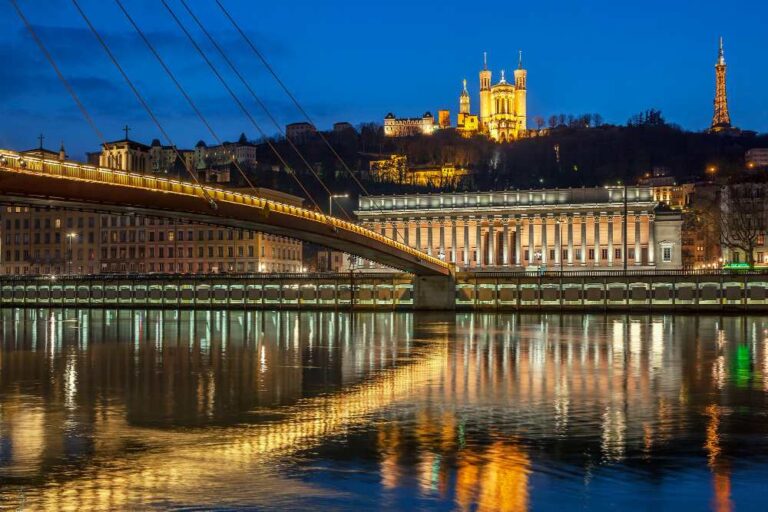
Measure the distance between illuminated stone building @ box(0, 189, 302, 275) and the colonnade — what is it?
80.1 feet

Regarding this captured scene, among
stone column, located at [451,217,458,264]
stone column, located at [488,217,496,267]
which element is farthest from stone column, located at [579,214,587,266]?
stone column, located at [451,217,458,264]

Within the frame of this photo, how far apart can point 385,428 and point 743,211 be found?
11999 centimetres

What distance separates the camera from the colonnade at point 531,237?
160625 mm

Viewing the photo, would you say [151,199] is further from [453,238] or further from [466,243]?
[453,238]

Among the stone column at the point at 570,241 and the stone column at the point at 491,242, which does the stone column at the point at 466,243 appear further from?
the stone column at the point at 570,241

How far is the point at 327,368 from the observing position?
3875 cm

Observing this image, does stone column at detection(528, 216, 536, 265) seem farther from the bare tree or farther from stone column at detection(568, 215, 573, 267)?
the bare tree

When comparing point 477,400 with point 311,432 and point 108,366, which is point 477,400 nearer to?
point 311,432

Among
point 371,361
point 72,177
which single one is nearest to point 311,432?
point 371,361

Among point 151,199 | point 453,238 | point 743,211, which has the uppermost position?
point 743,211

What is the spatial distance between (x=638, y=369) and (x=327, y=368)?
12.1m

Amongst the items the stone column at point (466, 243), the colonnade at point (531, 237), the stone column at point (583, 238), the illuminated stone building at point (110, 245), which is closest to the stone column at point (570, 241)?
the colonnade at point (531, 237)

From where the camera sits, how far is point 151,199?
5288 centimetres

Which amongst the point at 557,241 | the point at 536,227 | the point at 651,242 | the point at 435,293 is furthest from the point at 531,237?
the point at 435,293
